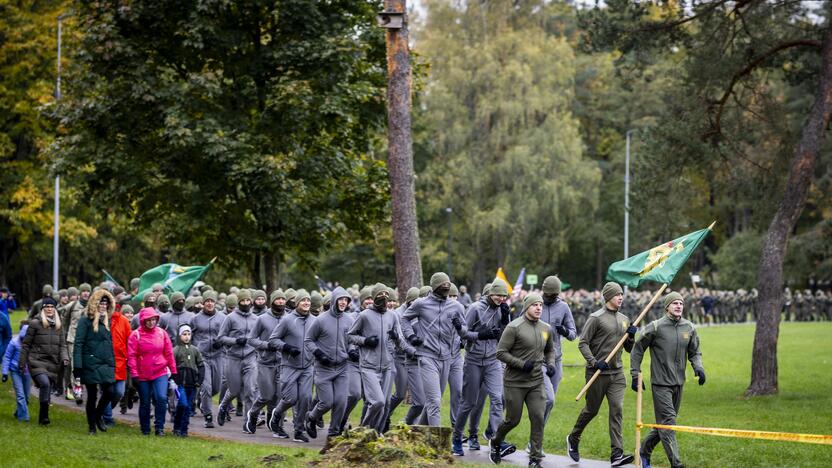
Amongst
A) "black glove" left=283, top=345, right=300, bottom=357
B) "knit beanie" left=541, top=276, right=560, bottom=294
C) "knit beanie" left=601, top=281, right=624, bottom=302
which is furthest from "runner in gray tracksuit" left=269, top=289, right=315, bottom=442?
"knit beanie" left=601, top=281, right=624, bottom=302

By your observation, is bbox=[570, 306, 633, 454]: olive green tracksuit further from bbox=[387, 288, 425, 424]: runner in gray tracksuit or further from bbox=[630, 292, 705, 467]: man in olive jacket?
bbox=[387, 288, 425, 424]: runner in gray tracksuit

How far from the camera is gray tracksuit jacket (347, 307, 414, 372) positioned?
15094mm

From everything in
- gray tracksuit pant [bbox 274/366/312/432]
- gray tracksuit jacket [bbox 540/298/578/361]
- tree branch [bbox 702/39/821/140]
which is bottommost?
gray tracksuit pant [bbox 274/366/312/432]

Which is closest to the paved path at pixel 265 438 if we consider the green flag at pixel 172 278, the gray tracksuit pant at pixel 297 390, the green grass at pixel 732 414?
the gray tracksuit pant at pixel 297 390

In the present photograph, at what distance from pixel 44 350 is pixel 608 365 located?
805 centimetres

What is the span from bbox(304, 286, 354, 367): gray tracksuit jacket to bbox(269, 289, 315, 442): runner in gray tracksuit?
0.88 meters

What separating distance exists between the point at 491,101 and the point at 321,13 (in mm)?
30405

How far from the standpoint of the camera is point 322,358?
50.4ft

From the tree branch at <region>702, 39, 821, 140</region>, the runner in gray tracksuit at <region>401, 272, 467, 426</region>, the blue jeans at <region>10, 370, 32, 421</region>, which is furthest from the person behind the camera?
the tree branch at <region>702, 39, 821, 140</region>

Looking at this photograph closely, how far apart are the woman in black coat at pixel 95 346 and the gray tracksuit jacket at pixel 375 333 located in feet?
10.4

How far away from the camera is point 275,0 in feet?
85.8

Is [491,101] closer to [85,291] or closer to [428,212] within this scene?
[428,212]

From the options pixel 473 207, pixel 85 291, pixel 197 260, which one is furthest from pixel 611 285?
pixel 473 207

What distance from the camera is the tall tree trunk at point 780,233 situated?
22.3 metres
